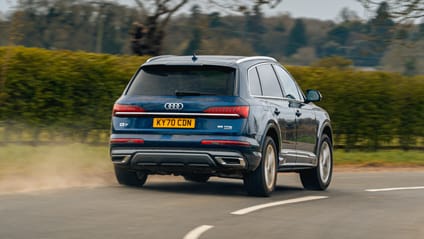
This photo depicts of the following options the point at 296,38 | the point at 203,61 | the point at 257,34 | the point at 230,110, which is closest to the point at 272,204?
the point at 230,110

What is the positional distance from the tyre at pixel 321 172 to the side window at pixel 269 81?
1.68 m

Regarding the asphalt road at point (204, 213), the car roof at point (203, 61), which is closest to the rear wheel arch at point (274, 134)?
the asphalt road at point (204, 213)

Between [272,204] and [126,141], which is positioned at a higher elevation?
[126,141]

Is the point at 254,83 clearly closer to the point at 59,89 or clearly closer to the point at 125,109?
the point at 125,109

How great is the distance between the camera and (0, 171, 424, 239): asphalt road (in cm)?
924

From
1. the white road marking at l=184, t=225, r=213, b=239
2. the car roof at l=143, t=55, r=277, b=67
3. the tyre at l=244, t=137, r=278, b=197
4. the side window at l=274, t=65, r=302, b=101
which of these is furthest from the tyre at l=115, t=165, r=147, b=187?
the white road marking at l=184, t=225, r=213, b=239

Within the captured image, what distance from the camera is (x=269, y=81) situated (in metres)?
13.5

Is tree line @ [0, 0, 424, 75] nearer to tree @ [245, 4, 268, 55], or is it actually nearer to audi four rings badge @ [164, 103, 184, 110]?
tree @ [245, 4, 268, 55]

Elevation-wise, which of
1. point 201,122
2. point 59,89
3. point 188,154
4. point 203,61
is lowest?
point 59,89

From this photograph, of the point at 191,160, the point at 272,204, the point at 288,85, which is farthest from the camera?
the point at 288,85

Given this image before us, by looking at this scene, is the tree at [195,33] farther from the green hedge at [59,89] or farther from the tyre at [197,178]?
the tyre at [197,178]

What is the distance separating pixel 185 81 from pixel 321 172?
3.40 metres

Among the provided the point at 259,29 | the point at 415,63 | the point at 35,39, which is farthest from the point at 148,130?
the point at 259,29

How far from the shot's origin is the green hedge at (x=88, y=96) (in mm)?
19703
